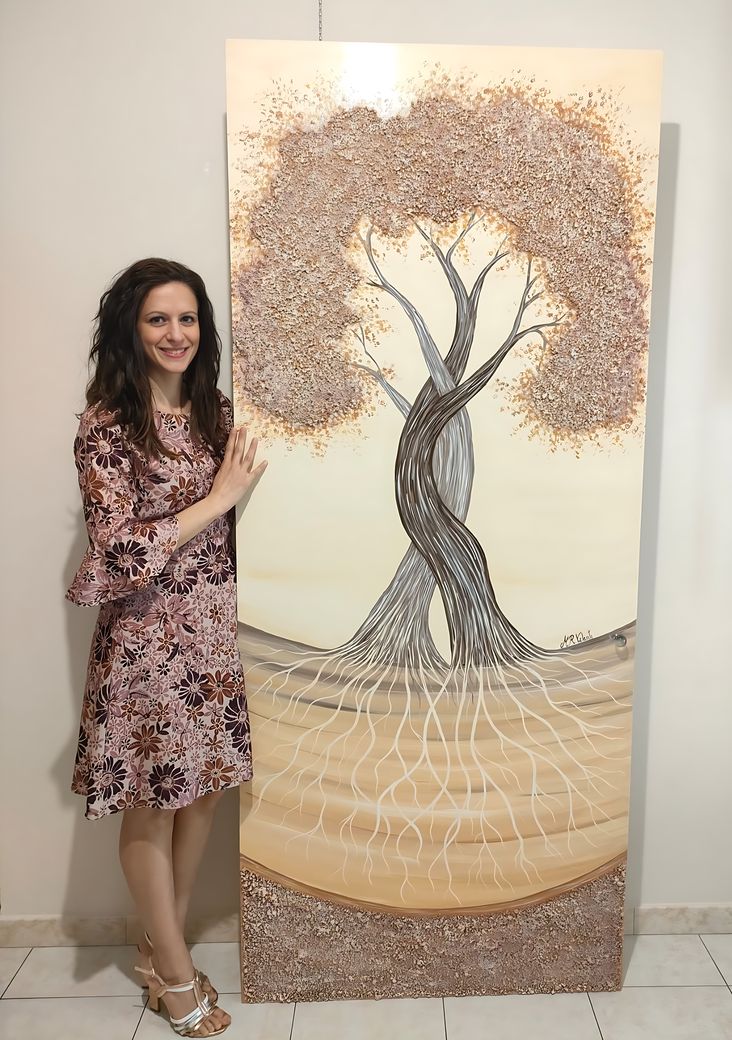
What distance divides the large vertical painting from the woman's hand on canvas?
0.05m

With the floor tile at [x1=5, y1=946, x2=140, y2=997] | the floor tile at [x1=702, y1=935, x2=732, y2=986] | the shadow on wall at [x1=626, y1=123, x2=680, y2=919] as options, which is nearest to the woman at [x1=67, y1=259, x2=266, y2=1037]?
the floor tile at [x1=5, y1=946, x2=140, y2=997]

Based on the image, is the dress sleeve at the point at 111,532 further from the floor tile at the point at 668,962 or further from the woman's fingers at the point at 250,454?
the floor tile at the point at 668,962

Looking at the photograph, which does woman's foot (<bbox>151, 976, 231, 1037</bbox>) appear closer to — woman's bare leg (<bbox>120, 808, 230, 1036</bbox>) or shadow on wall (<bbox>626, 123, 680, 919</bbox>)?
woman's bare leg (<bbox>120, 808, 230, 1036</bbox>)

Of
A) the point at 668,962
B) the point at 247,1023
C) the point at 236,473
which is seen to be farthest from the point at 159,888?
the point at 668,962

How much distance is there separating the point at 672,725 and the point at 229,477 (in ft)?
4.53

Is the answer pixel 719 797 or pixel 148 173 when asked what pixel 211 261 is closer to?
pixel 148 173

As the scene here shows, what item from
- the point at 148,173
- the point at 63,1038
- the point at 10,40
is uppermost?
the point at 10,40

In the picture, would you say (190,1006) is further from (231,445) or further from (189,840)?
(231,445)

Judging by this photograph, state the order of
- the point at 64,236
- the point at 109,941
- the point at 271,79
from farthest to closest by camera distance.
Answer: the point at 109,941 → the point at 64,236 → the point at 271,79

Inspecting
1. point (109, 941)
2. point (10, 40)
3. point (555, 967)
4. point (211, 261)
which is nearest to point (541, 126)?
point (211, 261)

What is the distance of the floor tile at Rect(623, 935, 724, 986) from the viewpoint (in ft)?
7.37

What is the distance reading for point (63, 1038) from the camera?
203 cm

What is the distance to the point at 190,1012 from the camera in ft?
6.72

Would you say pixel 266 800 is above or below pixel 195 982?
above
